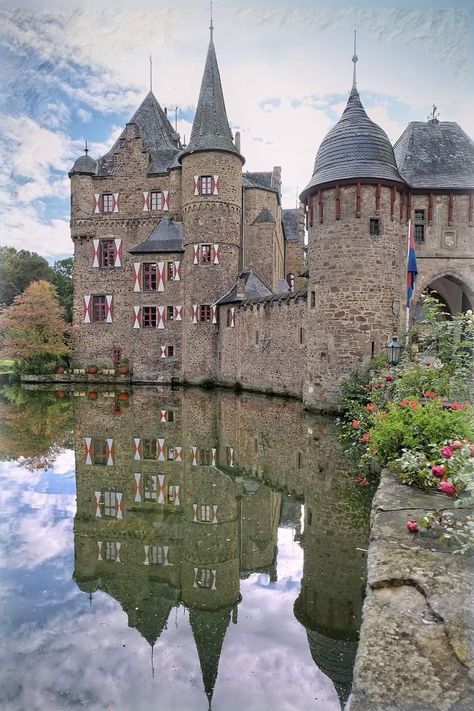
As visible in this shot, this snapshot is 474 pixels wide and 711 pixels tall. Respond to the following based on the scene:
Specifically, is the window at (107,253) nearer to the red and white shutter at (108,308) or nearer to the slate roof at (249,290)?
the red and white shutter at (108,308)

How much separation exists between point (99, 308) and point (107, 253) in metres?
2.71

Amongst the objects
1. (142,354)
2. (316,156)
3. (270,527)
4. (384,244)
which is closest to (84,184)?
(142,354)

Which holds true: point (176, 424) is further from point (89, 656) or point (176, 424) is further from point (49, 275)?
point (49, 275)

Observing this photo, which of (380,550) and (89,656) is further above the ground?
(380,550)

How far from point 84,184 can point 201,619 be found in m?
25.1

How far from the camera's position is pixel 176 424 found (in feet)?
41.7

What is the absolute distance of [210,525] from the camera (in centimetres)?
612

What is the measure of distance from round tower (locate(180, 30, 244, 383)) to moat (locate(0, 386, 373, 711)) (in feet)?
45.4

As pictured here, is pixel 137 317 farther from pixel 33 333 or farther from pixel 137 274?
pixel 33 333

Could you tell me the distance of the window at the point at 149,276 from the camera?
25.3 m

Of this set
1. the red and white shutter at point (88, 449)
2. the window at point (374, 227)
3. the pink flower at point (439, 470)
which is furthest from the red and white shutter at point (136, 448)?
the window at point (374, 227)

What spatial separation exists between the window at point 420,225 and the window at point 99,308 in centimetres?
1604

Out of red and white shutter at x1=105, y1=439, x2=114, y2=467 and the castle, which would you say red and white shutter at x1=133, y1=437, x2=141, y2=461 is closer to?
red and white shutter at x1=105, y1=439, x2=114, y2=467

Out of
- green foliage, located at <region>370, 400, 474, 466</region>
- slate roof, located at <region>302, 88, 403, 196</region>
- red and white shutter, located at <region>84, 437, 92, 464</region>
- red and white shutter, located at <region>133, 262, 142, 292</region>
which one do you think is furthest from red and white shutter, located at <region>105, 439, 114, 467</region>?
red and white shutter, located at <region>133, 262, 142, 292</region>
